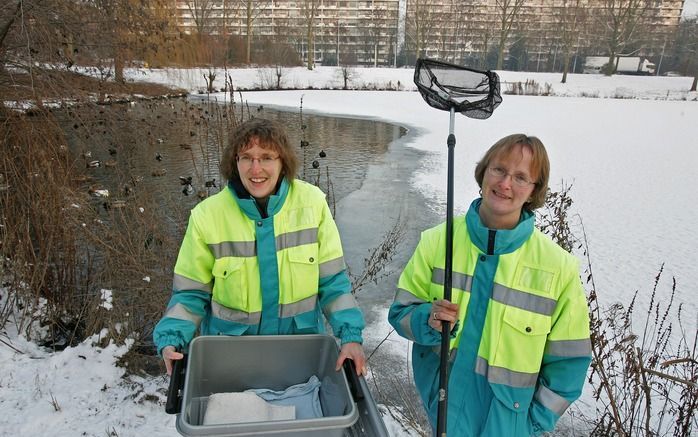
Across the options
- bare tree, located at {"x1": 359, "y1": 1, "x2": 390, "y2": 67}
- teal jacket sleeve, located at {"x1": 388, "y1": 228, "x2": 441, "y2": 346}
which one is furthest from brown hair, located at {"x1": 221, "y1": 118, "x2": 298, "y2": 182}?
bare tree, located at {"x1": 359, "y1": 1, "x2": 390, "y2": 67}

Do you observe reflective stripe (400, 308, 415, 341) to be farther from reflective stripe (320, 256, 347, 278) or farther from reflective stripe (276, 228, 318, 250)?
reflective stripe (276, 228, 318, 250)

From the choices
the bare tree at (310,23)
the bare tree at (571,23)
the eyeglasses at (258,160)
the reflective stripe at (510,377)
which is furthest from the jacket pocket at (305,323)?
the bare tree at (571,23)

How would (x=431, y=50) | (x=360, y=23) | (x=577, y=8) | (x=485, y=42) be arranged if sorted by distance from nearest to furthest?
(x=577, y=8) → (x=485, y=42) → (x=431, y=50) → (x=360, y=23)

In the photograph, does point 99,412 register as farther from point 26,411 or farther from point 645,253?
point 645,253

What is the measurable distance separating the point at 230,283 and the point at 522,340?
1.15m

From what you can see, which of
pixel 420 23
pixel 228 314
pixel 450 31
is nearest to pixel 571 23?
pixel 420 23

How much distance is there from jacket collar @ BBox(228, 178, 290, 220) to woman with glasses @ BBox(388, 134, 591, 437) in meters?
0.61

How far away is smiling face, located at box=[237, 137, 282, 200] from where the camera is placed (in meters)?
1.93

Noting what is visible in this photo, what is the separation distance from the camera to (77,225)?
3.76m

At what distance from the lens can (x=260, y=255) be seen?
193 cm

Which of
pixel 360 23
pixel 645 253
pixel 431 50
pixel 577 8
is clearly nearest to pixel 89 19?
pixel 645 253

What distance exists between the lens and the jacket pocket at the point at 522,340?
168 cm

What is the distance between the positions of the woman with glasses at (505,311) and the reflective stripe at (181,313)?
813mm

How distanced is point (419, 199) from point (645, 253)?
3409mm
